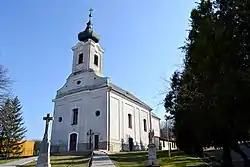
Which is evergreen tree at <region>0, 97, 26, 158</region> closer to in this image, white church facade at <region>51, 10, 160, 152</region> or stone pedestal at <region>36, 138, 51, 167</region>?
white church facade at <region>51, 10, 160, 152</region>

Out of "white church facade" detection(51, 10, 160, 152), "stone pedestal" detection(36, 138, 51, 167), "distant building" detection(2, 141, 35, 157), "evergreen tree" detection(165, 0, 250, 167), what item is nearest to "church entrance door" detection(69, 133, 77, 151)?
"white church facade" detection(51, 10, 160, 152)

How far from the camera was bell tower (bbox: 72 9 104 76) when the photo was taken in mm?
37750

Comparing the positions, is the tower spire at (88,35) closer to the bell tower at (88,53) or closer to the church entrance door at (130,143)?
the bell tower at (88,53)

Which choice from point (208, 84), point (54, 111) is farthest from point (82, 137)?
point (208, 84)

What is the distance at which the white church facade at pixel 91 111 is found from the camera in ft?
108

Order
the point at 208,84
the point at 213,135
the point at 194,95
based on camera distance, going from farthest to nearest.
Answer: the point at 213,135 < the point at 194,95 < the point at 208,84

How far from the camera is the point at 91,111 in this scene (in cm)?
3438

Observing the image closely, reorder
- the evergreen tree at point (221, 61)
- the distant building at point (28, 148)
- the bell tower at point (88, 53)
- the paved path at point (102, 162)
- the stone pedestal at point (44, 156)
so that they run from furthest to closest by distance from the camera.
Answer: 1. the distant building at point (28, 148)
2. the bell tower at point (88, 53)
3. the paved path at point (102, 162)
4. the stone pedestal at point (44, 156)
5. the evergreen tree at point (221, 61)

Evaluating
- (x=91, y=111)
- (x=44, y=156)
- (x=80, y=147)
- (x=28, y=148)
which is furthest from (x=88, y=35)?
(x=44, y=156)

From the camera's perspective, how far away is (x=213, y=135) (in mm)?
13648

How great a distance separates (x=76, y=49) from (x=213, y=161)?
2650 cm

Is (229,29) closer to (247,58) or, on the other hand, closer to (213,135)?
(247,58)

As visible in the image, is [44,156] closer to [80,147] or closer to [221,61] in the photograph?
[221,61]

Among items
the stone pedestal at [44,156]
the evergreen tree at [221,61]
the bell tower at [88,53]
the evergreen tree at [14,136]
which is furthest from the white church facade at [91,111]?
the evergreen tree at [221,61]
